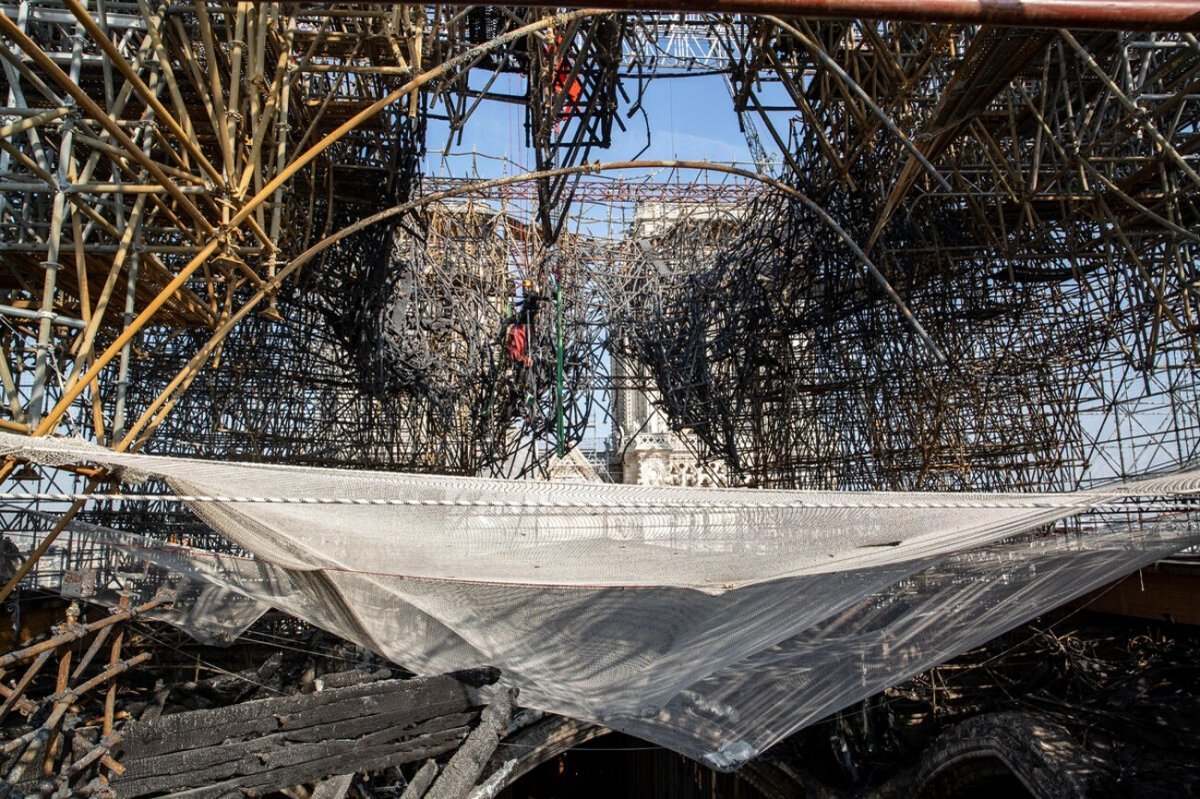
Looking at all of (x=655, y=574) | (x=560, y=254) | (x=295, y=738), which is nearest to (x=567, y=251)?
(x=560, y=254)

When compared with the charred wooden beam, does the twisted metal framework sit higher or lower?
higher

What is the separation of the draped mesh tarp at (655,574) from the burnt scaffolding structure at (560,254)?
1.27m

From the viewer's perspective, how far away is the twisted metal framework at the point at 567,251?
5.79 meters

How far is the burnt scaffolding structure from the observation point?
19.0ft

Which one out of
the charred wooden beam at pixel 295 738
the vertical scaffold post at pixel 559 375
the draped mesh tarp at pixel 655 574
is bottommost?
the charred wooden beam at pixel 295 738

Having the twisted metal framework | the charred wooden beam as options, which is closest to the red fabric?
the twisted metal framework

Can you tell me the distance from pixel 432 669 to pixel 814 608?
2484 millimetres

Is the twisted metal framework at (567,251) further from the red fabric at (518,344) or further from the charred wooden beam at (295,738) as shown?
the charred wooden beam at (295,738)

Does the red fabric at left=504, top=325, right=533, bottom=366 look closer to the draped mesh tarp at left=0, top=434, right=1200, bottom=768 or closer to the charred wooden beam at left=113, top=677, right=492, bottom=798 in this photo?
the charred wooden beam at left=113, top=677, right=492, bottom=798

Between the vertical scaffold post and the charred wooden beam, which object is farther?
the vertical scaffold post

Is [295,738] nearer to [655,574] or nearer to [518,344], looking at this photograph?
[655,574]

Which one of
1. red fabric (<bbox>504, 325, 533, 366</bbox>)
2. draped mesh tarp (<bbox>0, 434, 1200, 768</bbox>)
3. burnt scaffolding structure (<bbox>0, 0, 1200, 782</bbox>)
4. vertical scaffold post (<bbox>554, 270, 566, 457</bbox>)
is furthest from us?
red fabric (<bbox>504, 325, 533, 366</bbox>)

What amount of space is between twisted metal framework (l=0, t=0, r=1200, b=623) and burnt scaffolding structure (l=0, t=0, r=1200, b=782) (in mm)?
56

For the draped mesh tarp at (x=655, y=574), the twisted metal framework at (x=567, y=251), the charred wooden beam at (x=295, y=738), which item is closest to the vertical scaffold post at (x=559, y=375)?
the twisted metal framework at (x=567, y=251)
